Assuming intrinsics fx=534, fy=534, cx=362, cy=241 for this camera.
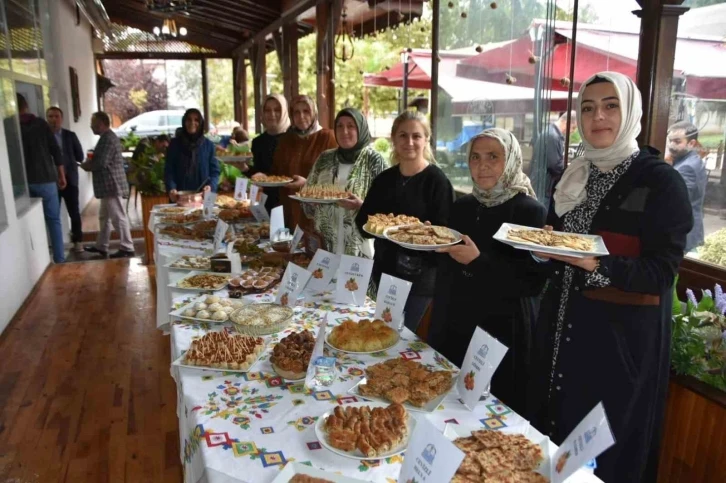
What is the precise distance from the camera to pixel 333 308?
1991 mm

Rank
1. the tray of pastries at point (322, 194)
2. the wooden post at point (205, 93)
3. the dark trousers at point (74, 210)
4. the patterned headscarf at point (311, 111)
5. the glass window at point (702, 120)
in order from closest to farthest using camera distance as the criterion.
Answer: the glass window at point (702, 120)
the tray of pastries at point (322, 194)
the patterned headscarf at point (311, 111)
the dark trousers at point (74, 210)
the wooden post at point (205, 93)

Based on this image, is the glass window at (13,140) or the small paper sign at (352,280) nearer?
the small paper sign at (352,280)

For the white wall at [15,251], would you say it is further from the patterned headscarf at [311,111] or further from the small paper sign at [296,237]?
the small paper sign at [296,237]

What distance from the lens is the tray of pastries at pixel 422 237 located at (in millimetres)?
1627

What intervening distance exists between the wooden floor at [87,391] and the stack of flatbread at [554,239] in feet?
5.48

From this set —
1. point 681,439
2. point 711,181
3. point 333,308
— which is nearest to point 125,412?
point 333,308

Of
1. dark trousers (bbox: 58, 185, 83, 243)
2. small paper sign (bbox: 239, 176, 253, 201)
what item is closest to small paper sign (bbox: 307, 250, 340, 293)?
small paper sign (bbox: 239, 176, 253, 201)

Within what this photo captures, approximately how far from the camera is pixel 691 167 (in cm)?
194

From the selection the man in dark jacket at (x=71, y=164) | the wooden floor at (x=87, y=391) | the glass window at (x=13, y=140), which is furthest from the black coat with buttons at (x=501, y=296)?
the man in dark jacket at (x=71, y=164)

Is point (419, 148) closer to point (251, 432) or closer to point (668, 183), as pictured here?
point (668, 183)

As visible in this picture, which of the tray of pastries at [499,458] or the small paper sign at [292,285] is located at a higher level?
the small paper sign at [292,285]

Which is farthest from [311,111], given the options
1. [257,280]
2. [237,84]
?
[237,84]

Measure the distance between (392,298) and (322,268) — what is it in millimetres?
482

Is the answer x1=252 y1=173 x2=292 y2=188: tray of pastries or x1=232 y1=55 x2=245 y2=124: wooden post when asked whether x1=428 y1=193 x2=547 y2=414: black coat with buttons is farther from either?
x1=232 y1=55 x2=245 y2=124: wooden post
